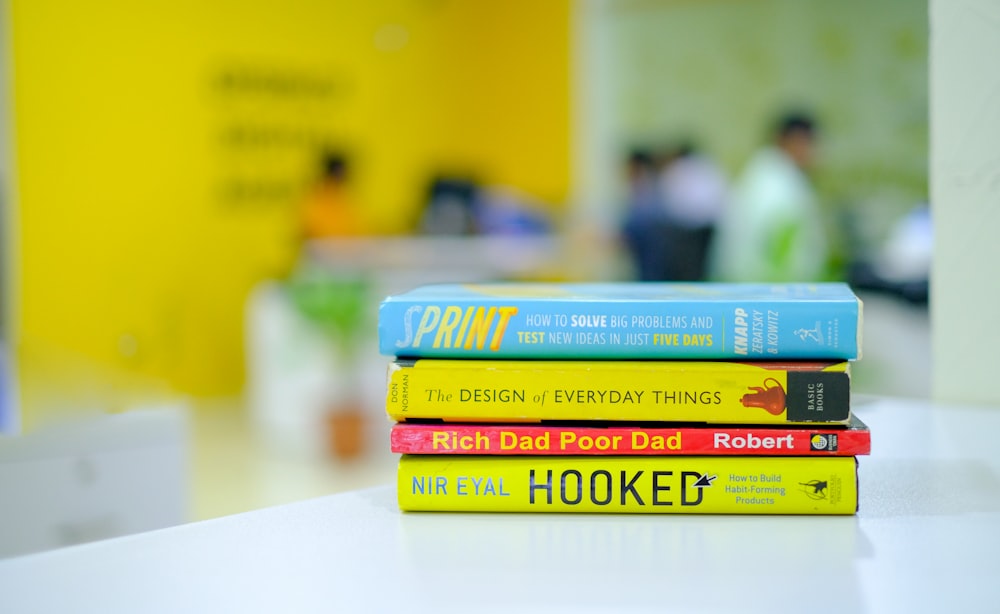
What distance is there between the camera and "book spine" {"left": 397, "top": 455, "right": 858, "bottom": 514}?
0.86 meters

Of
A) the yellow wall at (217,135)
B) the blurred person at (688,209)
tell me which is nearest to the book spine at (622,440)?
the blurred person at (688,209)

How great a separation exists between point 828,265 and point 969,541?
4.13 m

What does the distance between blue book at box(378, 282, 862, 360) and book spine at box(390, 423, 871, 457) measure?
57 mm

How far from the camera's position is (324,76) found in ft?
23.8

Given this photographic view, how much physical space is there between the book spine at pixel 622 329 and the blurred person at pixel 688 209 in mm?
3706

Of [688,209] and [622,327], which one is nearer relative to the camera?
[622,327]

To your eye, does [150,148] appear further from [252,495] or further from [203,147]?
[252,495]

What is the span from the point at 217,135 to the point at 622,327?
6163 millimetres

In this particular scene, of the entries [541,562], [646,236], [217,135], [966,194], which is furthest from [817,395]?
[217,135]

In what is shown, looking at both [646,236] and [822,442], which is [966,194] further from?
[646,236]

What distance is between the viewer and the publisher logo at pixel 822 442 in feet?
2.79

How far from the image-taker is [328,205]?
6.21m

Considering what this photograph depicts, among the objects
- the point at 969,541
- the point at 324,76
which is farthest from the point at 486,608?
the point at 324,76

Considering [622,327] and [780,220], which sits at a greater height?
[622,327]
